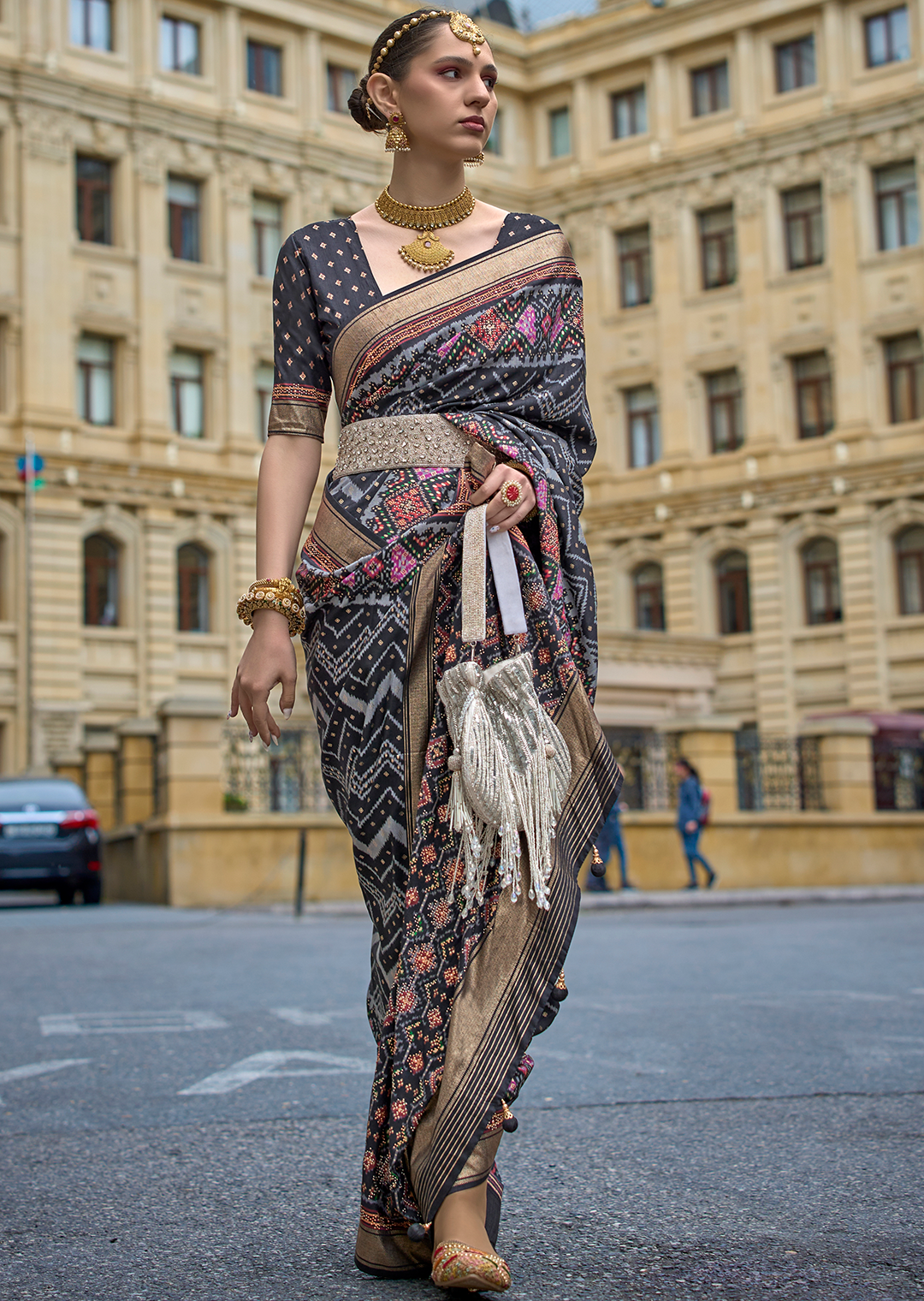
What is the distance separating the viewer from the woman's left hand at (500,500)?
2770 mm

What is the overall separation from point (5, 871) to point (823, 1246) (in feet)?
51.7

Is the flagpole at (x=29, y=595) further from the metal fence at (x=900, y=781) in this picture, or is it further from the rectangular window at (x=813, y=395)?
the rectangular window at (x=813, y=395)

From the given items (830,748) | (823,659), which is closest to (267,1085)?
(830,748)

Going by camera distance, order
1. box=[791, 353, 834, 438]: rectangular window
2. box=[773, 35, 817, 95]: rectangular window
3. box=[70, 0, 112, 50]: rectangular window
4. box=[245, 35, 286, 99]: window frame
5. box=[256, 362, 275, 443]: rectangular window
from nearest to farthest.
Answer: box=[70, 0, 112, 50]: rectangular window → box=[256, 362, 275, 443]: rectangular window → box=[791, 353, 834, 438]: rectangular window → box=[245, 35, 286, 99]: window frame → box=[773, 35, 817, 95]: rectangular window

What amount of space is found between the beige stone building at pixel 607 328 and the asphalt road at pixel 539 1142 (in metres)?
24.7

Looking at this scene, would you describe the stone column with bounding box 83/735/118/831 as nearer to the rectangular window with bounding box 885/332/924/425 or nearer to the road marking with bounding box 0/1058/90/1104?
the road marking with bounding box 0/1058/90/1104

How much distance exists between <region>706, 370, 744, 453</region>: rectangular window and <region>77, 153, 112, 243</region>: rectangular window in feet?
45.7

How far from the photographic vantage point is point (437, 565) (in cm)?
279

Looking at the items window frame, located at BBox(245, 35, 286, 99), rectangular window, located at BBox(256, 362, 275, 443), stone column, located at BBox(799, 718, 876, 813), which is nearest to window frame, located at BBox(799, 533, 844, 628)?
rectangular window, located at BBox(256, 362, 275, 443)

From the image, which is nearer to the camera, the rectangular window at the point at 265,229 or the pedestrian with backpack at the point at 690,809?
the pedestrian with backpack at the point at 690,809

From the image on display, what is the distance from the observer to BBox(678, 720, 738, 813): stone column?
21.5 m

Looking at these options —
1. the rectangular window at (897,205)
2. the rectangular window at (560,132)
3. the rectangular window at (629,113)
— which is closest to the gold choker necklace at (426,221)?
the rectangular window at (897,205)

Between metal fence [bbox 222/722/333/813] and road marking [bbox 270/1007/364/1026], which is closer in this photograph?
road marking [bbox 270/1007/364/1026]

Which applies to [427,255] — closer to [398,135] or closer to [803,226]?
[398,135]
